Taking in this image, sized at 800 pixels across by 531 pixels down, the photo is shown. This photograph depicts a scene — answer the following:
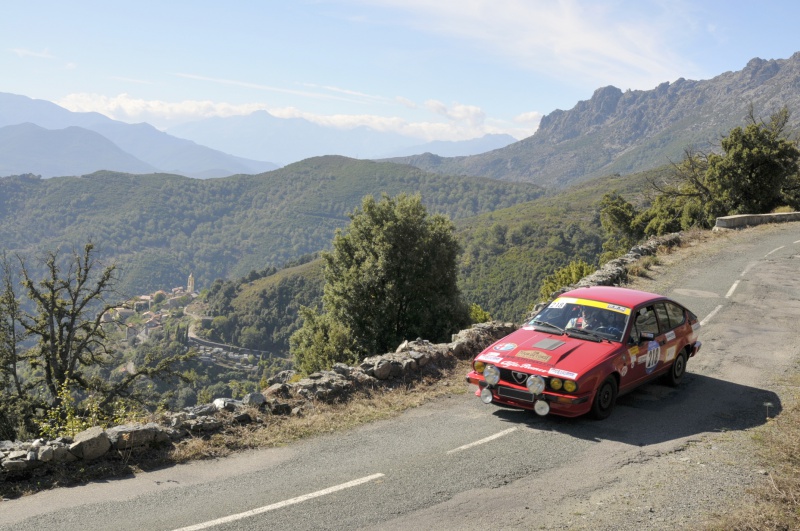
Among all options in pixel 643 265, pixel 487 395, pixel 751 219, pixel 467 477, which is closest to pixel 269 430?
pixel 467 477

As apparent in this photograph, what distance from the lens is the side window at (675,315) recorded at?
10.3 meters

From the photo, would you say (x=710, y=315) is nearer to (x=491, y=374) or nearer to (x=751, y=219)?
(x=491, y=374)

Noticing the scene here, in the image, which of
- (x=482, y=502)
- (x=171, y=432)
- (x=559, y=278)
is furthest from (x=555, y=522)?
(x=559, y=278)

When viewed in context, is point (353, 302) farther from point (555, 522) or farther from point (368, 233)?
point (555, 522)

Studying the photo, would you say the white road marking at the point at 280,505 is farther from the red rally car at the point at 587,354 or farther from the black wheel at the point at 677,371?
the black wheel at the point at 677,371

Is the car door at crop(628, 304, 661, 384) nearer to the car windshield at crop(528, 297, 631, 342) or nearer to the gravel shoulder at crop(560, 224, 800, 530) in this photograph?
the car windshield at crop(528, 297, 631, 342)

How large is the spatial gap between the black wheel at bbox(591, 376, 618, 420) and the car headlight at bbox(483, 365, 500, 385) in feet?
4.58

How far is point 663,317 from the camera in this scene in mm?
10117

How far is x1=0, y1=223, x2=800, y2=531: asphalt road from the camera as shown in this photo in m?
5.88

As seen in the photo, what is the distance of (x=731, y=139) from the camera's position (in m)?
39.1

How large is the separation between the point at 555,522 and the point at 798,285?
17167 millimetres

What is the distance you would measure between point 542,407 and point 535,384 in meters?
0.33

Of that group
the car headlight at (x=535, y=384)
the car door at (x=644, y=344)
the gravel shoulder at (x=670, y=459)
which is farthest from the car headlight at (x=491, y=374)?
the car door at (x=644, y=344)

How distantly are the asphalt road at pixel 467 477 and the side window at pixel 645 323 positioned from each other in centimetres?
115
